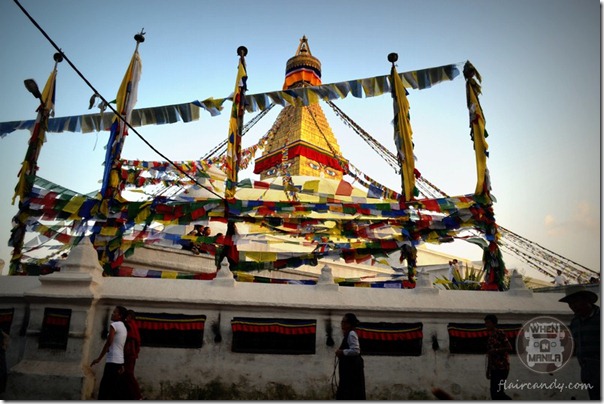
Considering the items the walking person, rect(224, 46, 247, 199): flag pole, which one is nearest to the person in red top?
the walking person

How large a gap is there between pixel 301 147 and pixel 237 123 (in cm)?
1656

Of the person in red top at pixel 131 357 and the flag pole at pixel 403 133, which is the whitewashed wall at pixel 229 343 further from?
the flag pole at pixel 403 133

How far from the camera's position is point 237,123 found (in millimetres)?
8812

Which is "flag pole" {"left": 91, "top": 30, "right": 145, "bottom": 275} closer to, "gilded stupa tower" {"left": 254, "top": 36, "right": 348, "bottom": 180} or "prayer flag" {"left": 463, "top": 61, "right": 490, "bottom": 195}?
"prayer flag" {"left": 463, "top": 61, "right": 490, "bottom": 195}

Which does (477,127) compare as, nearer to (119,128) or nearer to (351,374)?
(351,374)

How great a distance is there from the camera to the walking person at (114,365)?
158 inches

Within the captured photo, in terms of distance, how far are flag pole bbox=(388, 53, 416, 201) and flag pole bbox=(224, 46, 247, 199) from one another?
3.53 metres

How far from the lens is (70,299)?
4824mm

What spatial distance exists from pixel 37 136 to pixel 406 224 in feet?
27.9

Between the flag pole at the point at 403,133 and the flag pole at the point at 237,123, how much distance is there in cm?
353

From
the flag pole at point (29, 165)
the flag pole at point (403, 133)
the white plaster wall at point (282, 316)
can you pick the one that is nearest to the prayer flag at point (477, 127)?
the flag pole at point (403, 133)

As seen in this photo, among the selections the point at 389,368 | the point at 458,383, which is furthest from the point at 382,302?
the point at 458,383

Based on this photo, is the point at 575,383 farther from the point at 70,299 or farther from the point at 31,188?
the point at 31,188

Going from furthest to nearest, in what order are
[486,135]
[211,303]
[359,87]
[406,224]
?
[359,87] < [486,135] < [406,224] < [211,303]
